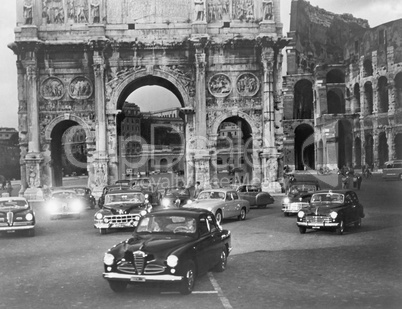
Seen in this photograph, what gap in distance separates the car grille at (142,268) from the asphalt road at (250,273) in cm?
39

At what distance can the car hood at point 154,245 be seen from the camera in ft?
29.6

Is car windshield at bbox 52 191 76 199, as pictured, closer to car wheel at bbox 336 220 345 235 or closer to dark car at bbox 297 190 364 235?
dark car at bbox 297 190 364 235

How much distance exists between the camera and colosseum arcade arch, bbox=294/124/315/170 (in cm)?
6775

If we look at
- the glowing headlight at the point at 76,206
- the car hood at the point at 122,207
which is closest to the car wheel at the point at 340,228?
the car hood at the point at 122,207

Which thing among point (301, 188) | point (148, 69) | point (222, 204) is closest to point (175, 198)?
point (301, 188)

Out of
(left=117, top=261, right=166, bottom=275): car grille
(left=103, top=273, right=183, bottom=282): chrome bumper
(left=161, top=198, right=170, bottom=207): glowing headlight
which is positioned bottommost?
(left=161, top=198, right=170, bottom=207): glowing headlight

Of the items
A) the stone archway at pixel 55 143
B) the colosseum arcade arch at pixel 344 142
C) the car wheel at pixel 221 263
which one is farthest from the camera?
the colosseum arcade arch at pixel 344 142

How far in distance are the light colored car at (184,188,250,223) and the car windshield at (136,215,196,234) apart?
Answer: 809cm

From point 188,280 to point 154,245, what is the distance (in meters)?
0.84

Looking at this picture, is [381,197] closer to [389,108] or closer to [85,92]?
[85,92]

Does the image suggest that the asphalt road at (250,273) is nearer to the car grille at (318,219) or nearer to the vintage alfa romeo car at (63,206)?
the car grille at (318,219)

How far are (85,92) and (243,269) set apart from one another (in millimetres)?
24908

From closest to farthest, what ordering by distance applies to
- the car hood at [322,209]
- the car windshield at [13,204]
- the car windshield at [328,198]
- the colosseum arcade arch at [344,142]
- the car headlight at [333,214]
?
the car headlight at [333,214], the car hood at [322,209], the car windshield at [328,198], the car windshield at [13,204], the colosseum arcade arch at [344,142]

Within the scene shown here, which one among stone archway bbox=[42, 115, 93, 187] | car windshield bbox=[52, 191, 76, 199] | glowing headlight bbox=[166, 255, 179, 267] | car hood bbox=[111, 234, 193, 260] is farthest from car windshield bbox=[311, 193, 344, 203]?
stone archway bbox=[42, 115, 93, 187]
